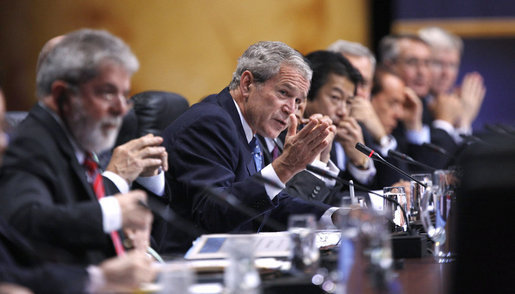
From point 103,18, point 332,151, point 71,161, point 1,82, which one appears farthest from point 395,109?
point 71,161

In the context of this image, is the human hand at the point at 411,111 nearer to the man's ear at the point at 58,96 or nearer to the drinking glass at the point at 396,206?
the drinking glass at the point at 396,206

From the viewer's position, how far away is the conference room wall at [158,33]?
4277 millimetres

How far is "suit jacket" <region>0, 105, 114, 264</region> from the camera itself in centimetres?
157

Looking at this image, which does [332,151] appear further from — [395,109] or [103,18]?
[103,18]

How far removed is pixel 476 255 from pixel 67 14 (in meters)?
3.46

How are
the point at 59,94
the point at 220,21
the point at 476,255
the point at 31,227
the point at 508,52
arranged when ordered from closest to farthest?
1. the point at 476,255
2. the point at 31,227
3. the point at 59,94
4. the point at 220,21
5. the point at 508,52

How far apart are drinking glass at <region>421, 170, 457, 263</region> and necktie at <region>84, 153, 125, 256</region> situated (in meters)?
0.91

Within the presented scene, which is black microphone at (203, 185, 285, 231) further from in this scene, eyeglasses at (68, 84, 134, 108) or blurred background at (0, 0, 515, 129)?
blurred background at (0, 0, 515, 129)

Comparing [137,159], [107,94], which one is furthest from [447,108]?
[107,94]

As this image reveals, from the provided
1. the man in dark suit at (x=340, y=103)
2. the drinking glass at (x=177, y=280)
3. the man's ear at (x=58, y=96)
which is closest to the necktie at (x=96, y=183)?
the man's ear at (x=58, y=96)

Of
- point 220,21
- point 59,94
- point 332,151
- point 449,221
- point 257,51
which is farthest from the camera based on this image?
point 220,21

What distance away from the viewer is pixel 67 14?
4.26 meters

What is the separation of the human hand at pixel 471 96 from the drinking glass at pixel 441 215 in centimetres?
366

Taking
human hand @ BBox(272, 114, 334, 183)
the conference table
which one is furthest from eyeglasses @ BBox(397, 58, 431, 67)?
the conference table
